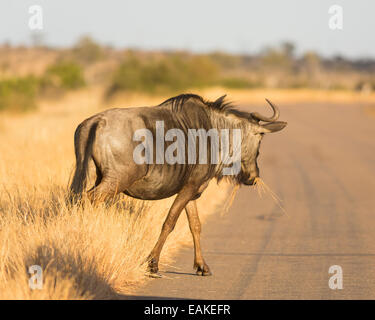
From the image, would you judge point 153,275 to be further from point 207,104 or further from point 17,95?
point 17,95

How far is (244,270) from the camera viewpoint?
309 inches

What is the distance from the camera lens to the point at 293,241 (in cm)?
955

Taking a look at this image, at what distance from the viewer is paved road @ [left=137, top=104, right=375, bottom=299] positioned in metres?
7.02

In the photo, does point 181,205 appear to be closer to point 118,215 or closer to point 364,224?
point 118,215

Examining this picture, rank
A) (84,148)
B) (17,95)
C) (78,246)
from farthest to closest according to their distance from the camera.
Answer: (17,95), (84,148), (78,246)

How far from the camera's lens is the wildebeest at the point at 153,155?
6.99m

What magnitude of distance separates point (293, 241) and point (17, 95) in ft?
95.3

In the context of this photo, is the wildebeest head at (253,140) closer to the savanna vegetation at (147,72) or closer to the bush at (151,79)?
the savanna vegetation at (147,72)

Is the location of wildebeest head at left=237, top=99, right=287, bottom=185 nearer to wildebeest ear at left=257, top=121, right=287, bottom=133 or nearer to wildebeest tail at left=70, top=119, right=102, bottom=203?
wildebeest ear at left=257, top=121, right=287, bottom=133

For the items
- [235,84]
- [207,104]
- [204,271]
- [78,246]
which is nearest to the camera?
[78,246]

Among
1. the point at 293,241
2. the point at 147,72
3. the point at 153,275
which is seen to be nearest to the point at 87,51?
the point at 147,72

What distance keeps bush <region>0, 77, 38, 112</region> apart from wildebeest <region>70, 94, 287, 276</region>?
92.3 ft

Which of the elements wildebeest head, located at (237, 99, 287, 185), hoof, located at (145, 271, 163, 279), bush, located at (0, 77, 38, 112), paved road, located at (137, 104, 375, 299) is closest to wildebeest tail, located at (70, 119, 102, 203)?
hoof, located at (145, 271, 163, 279)

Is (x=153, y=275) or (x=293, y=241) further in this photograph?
(x=293, y=241)
